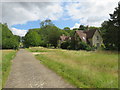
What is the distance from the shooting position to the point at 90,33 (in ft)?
149

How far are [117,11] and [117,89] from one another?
23635 millimetres

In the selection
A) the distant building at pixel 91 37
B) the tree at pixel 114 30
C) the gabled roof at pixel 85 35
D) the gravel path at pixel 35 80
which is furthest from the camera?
the gabled roof at pixel 85 35

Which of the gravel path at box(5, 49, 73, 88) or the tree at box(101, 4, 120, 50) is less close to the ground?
the tree at box(101, 4, 120, 50)

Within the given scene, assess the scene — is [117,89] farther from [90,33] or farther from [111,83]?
[90,33]

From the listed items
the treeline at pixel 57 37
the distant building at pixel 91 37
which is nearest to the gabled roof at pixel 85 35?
the distant building at pixel 91 37

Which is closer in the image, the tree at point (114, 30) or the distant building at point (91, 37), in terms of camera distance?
the tree at point (114, 30)

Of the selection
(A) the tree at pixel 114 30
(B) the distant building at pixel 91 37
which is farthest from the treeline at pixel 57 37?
(B) the distant building at pixel 91 37

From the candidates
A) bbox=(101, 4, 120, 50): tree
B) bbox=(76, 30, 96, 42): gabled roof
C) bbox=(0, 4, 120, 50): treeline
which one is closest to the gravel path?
bbox=(0, 4, 120, 50): treeline

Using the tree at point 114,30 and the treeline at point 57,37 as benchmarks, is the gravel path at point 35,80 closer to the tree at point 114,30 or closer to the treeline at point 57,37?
the treeline at point 57,37

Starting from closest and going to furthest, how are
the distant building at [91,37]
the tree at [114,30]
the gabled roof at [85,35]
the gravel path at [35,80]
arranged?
1. the gravel path at [35,80]
2. the tree at [114,30]
3. the distant building at [91,37]
4. the gabled roof at [85,35]

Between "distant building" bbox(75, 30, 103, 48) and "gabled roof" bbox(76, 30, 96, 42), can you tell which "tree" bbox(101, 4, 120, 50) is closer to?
"distant building" bbox(75, 30, 103, 48)

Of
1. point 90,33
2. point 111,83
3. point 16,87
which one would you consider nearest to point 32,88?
point 16,87

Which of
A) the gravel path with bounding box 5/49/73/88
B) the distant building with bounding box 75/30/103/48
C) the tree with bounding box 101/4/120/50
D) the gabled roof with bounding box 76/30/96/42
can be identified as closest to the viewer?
the gravel path with bounding box 5/49/73/88

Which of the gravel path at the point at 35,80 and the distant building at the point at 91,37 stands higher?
the distant building at the point at 91,37
